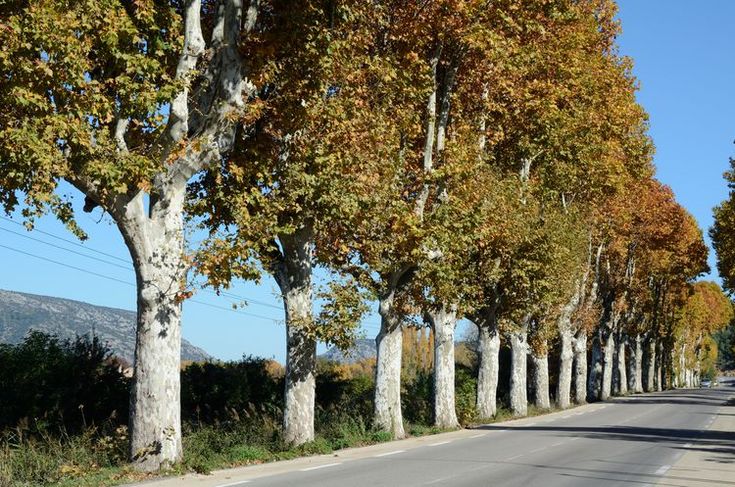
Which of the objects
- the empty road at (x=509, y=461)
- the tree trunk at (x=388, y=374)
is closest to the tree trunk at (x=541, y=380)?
the empty road at (x=509, y=461)

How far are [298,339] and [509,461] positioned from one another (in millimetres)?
5976

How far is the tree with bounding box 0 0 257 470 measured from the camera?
12.7 m

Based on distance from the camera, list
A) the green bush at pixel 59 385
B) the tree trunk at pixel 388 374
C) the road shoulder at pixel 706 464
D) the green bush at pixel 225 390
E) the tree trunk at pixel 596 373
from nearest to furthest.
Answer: the road shoulder at pixel 706 464
the green bush at pixel 59 385
the tree trunk at pixel 388 374
the green bush at pixel 225 390
the tree trunk at pixel 596 373

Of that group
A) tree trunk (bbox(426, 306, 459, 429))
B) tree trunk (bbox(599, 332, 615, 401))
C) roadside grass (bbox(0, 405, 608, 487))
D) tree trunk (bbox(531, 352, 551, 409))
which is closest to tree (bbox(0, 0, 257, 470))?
roadside grass (bbox(0, 405, 608, 487))

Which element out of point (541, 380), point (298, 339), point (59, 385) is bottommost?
point (541, 380)

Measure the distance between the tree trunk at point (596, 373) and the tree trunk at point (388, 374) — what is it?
1415 inches

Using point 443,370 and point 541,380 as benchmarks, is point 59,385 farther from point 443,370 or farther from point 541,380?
point 541,380

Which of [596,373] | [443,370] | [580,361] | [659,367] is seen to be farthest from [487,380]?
[659,367]

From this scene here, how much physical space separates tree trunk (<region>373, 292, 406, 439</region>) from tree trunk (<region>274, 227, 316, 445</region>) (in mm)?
3846

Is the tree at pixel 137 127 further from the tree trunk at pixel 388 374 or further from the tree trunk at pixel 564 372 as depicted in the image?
the tree trunk at pixel 564 372

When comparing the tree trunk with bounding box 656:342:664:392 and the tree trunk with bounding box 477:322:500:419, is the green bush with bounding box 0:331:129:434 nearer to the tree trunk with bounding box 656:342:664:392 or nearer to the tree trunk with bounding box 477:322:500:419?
the tree trunk with bounding box 477:322:500:419

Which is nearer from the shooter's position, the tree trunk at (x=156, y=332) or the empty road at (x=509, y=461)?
the empty road at (x=509, y=461)

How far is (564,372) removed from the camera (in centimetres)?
4678

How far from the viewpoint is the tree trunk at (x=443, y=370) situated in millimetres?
27234
